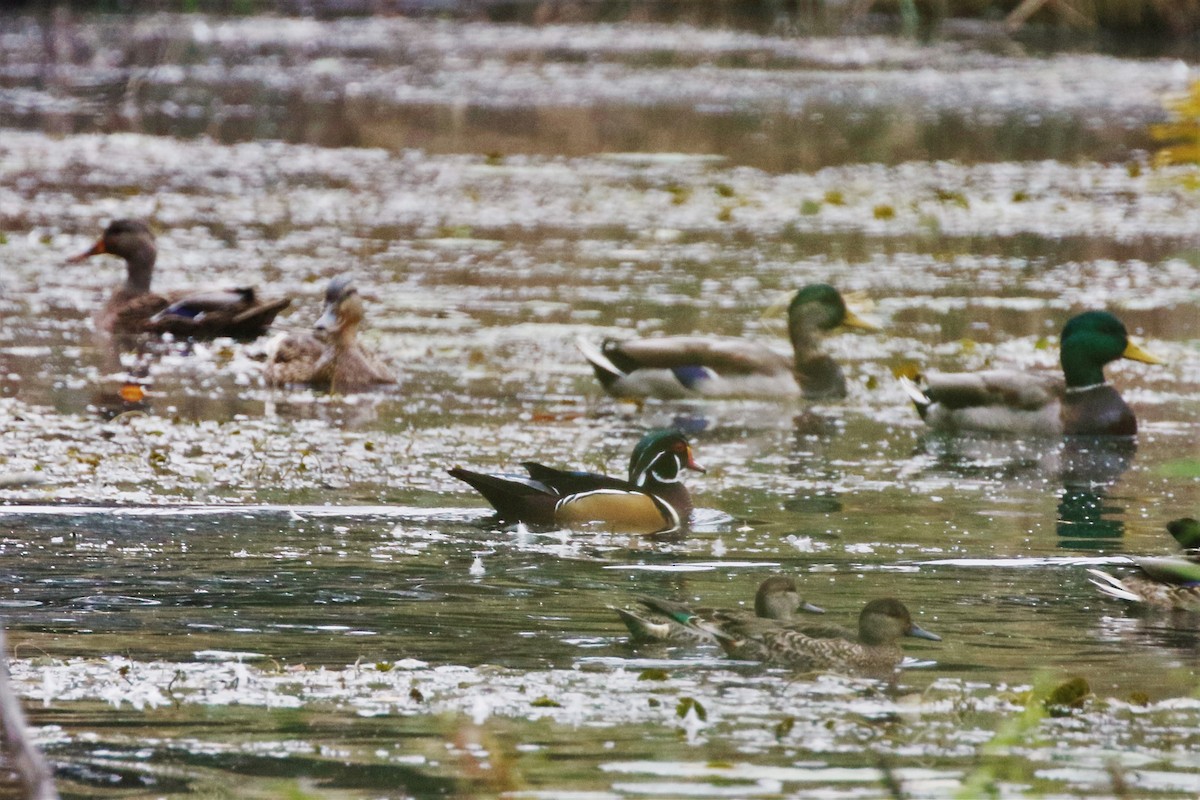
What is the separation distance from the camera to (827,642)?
276 inches

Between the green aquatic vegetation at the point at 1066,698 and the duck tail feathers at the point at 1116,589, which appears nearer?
the green aquatic vegetation at the point at 1066,698

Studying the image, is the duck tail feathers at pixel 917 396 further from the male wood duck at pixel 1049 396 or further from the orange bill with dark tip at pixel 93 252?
the orange bill with dark tip at pixel 93 252

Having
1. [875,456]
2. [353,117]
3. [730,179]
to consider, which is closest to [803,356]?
[875,456]

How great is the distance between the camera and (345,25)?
137ft

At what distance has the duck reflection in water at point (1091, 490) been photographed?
9406 mm

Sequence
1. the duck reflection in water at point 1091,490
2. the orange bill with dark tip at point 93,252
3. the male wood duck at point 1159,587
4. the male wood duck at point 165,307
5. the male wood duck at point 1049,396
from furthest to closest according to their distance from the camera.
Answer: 1. the orange bill with dark tip at point 93,252
2. the male wood duck at point 165,307
3. the male wood duck at point 1049,396
4. the duck reflection in water at point 1091,490
5. the male wood duck at point 1159,587

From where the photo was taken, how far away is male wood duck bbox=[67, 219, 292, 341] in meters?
14.3

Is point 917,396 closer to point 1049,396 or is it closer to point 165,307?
point 1049,396

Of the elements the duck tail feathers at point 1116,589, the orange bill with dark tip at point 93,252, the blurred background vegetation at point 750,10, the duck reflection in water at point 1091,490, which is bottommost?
the duck reflection in water at point 1091,490

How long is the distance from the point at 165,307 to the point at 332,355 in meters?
2.31

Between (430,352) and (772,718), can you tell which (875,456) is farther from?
(772,718)

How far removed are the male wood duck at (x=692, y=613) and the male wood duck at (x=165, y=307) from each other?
23.7 feet

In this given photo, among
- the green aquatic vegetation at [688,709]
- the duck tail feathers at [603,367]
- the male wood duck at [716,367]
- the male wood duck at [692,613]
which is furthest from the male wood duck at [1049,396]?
the green aquatic vegetation at [688,709]

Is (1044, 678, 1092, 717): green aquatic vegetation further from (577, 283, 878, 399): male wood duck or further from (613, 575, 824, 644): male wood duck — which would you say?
(577, 283, 878, 399): male wood duck
